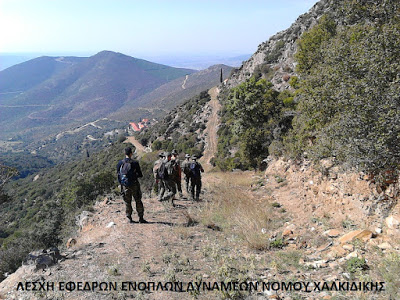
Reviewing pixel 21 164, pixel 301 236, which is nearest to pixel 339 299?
pixel 301 236

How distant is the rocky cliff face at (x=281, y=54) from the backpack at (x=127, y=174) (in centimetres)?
2874

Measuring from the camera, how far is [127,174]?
6938 mm

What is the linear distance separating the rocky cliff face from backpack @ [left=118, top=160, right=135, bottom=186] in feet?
94.3

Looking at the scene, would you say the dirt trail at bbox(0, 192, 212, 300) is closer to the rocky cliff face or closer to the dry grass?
the dry grass

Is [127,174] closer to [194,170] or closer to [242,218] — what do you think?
[194,170]

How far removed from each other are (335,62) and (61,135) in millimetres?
175143

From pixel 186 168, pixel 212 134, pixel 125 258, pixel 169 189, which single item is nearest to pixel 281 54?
pixel 212 134

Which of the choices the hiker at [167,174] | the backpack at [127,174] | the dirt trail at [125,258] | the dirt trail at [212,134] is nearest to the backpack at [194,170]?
the hiker at [167,174]

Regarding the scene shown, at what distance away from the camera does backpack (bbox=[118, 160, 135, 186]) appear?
22.7 ft

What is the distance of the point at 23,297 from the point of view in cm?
419

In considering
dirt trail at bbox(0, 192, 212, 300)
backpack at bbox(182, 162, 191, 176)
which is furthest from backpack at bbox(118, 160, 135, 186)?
backpack at bbox(182, 162, 191, 176)

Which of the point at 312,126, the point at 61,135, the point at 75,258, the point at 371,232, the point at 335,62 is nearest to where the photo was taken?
the point at 371,232

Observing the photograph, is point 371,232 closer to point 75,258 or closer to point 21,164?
point 75,258

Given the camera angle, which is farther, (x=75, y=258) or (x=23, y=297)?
(x=75, y=258)
